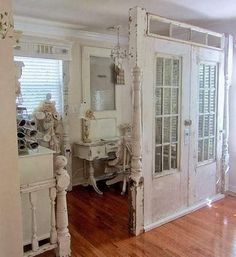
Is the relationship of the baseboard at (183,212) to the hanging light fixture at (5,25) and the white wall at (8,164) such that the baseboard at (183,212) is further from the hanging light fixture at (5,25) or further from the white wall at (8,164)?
the hanging light fixture at (5,25)

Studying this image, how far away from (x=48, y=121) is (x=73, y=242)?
1.72 meters

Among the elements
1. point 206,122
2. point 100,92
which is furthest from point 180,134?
point 100,92

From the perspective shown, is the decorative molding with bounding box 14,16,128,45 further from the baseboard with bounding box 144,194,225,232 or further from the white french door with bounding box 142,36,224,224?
the baseboard with bounding box 144,194,225,232

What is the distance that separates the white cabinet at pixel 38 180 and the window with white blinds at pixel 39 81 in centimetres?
148

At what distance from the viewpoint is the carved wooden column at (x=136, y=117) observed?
2.57 meters

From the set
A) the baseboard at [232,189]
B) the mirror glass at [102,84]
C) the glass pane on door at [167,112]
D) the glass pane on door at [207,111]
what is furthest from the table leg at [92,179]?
the baseboard at [232,189]

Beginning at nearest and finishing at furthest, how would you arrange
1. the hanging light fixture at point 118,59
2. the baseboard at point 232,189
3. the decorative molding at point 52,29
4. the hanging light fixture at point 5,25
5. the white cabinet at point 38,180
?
1. the hanging light fixture at point 5,25
2. the white cabinet at point 38,180
3. the decorative molding at point 52,29
4. the baseboard at point 232,189
5. the hanging light fixture at point 118,59

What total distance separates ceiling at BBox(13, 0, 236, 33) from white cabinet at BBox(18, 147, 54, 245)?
1623 millimetres

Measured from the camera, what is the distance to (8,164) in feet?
5.75

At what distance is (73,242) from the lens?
2.64m

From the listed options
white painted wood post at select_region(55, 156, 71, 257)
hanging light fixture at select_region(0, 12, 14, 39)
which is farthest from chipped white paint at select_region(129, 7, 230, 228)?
hanging light fixture at select_region(0, 12, 14, 39)

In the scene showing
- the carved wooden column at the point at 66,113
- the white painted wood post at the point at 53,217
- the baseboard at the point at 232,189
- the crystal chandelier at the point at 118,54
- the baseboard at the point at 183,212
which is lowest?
the baseboard at the point at 183,212

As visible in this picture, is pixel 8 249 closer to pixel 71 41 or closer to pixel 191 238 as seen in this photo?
pixel 191 238

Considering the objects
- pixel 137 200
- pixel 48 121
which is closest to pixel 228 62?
pixel 137 200
